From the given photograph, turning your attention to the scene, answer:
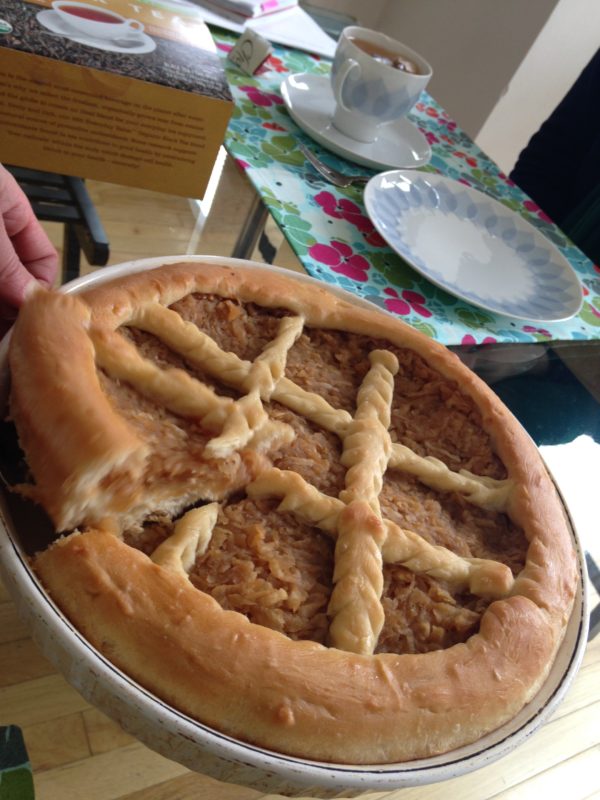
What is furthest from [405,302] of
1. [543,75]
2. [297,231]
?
[543,75]

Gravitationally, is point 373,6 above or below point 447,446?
below

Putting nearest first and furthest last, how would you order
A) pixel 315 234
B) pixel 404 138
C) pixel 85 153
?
pixel 85 153 → pixel 315 234 → pixel 404 138

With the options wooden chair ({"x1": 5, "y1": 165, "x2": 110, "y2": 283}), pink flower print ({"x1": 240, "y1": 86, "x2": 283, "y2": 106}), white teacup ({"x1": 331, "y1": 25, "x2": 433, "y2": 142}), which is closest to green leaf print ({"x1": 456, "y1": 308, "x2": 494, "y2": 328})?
white teacup ({"x1": 331, "y1": 25, "x2": 433, "y2": 142})

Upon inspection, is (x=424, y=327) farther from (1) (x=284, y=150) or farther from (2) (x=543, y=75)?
(2) (x=543, y=75)

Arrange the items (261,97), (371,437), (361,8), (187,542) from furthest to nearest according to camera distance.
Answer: (361,8), (261,97), (371,437), (187,542)

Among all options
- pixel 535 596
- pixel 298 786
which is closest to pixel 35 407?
pixel 298 786

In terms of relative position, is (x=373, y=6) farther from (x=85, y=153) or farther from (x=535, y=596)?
(x=535, y=596)

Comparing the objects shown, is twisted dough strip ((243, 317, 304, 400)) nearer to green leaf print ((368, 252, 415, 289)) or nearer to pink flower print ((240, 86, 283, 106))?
green leaf print ((368, 252, 415, 289))
